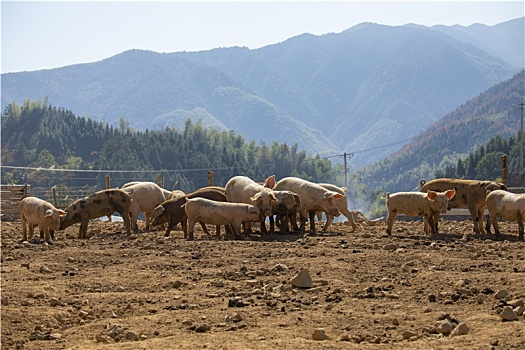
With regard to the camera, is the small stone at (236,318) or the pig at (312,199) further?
the pig at (312,199)

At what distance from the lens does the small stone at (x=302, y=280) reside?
11.5 m

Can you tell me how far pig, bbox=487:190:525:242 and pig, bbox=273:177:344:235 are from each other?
143 inches

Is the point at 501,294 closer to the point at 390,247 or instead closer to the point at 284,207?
the point at 390,247

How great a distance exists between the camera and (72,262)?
578 inches

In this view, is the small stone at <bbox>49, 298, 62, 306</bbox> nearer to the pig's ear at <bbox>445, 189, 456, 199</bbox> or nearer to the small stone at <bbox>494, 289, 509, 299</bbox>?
the small stone at <bbox>494, 289, 509, 299</bbox>

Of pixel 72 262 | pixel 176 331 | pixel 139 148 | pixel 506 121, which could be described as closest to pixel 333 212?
pixel 72 262

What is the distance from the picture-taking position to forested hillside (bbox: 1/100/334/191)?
114 metres

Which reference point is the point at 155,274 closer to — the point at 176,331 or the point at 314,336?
the point at 176,331

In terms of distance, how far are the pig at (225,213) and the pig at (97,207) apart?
271 centimetres

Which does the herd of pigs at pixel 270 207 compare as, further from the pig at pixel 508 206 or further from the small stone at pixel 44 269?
the small stone at pixel 44 269

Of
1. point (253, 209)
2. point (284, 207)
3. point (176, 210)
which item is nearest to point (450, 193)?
point (284, 207)

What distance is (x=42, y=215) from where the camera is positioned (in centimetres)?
1900

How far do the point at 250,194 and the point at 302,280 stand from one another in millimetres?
8920

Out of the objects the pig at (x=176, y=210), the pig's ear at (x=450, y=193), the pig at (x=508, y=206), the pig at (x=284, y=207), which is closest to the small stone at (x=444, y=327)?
the pig at (x=508, y=206)
